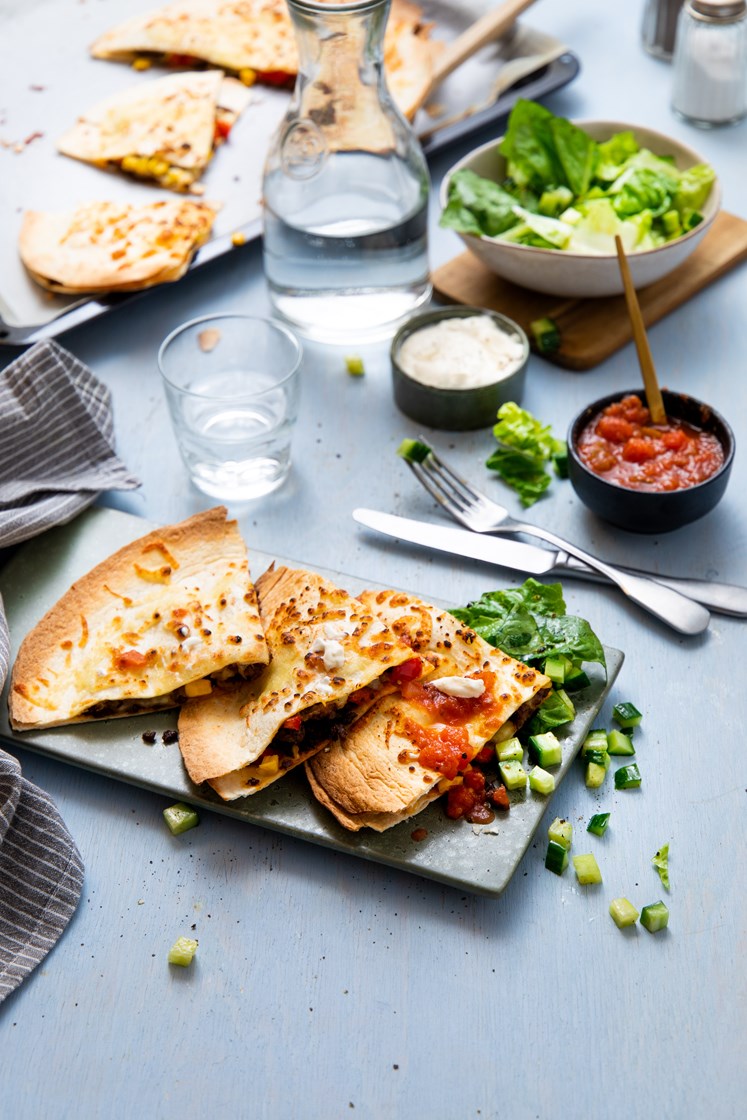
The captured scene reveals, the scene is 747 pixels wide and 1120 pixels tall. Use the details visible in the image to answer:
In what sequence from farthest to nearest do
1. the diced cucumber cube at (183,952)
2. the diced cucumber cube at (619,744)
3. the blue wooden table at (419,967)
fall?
1. the diced cucumber cube at (619,744)
2. the diced cucumber cube at (183,952)
3. the blue wooden table at (419,967)

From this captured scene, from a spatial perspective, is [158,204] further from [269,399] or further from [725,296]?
[725,296]

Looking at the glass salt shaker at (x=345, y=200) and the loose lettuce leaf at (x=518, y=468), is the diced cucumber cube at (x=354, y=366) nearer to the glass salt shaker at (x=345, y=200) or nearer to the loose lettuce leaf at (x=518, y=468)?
the glass salt shaker at (x=345, y=200)

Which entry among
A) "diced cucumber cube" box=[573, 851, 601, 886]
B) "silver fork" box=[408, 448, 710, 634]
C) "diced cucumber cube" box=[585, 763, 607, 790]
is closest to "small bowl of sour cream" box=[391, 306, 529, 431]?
"silver fork" box=[408, 448, 710, 634]

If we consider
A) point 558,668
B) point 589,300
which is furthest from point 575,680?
point 589,300

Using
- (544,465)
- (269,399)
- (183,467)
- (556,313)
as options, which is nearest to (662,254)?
(556,313)

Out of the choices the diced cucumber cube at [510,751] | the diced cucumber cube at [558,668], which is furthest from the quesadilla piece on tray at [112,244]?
the diced cucumber cube at [510,751]

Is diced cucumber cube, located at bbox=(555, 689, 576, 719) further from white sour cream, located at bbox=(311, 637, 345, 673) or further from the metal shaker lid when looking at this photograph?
the metal shaker lid
